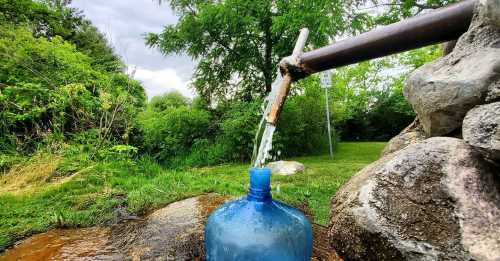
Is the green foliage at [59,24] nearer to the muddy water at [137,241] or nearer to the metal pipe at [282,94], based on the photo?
the muddy water at [137,241]

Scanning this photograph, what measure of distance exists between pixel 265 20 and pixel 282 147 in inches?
195

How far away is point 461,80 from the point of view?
168cm

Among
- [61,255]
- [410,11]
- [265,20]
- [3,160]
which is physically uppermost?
[265,20]

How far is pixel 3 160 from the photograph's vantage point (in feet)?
19.8

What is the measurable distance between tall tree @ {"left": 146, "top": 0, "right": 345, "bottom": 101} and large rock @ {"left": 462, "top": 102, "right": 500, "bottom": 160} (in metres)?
8.98

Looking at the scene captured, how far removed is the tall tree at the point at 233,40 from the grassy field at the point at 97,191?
20.4 ft

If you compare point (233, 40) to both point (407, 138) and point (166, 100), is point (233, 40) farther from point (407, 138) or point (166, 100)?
point (407, 138)

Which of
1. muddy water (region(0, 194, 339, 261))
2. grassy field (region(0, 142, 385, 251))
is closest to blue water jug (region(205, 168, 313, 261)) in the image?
muddy water (region(0, 194, 339, 261))

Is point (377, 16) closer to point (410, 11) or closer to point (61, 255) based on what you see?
point (410, 11)

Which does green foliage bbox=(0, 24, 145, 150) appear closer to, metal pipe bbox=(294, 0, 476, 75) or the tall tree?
the tall tree

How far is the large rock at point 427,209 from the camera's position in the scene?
135cm

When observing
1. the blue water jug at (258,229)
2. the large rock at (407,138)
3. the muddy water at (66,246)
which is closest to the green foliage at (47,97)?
the muddy water at (66,246)

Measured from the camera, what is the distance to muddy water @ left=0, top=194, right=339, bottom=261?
2912mm

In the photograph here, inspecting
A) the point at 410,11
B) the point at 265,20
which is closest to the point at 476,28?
the point at 410,11
